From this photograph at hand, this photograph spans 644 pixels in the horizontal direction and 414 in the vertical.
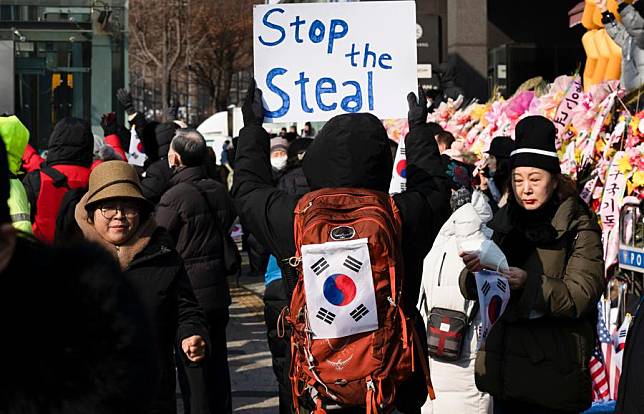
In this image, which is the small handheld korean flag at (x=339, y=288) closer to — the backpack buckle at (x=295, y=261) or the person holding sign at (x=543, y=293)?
the backpack buckle at (x=295, y=261)

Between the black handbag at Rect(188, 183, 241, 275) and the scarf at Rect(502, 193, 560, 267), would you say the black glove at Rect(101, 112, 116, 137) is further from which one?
the scarf at Rect(502, 193, 560, 267)

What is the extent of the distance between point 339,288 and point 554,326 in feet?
4.09

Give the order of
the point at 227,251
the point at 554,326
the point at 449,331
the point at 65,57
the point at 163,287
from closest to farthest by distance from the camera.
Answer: the point at 163,287
the point at 554,326
the point at 449,331
the point at 227,251
the point at 65,57

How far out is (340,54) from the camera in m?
5.57

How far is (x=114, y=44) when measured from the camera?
16.9 m

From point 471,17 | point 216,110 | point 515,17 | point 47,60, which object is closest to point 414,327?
point 47,60

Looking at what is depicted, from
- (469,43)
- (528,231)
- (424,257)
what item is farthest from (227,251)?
(469,43)

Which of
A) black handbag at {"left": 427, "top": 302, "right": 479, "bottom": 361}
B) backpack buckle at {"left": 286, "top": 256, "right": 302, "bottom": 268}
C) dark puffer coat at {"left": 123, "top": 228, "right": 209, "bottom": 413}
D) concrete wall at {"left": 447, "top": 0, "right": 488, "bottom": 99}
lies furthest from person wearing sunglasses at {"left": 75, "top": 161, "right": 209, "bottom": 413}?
concrete wall at {"left": 447, "top": 0, "right": 488, "bottom": 99}

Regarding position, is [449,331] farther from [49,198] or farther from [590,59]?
[590,59]

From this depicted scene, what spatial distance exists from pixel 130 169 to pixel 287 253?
930mm

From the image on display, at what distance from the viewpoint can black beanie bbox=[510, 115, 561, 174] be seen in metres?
5.13

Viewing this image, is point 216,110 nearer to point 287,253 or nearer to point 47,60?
point 47,60

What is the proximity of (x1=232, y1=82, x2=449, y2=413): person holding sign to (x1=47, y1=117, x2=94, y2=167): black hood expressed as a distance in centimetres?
294

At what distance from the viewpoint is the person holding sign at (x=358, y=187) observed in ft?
14.1
